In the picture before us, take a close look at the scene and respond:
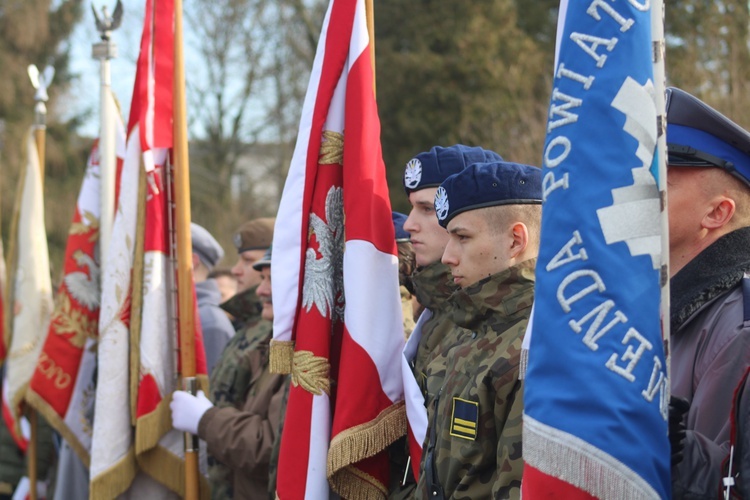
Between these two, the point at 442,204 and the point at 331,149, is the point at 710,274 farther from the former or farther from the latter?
the point at 331,149

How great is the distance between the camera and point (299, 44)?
2130 centimetres

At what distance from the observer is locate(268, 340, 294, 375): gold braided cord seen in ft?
12.3

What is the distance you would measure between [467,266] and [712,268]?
0.88 metres

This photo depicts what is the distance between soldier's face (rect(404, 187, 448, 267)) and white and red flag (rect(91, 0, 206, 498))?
5.82 ft

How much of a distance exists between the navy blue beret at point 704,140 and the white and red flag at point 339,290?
1.44 m

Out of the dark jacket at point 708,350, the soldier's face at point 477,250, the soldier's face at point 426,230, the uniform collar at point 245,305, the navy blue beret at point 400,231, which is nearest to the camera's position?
the dark jacket at point 708,350

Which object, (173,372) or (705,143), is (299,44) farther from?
(705,143)

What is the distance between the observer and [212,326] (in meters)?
6.11

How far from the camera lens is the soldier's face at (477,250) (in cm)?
310

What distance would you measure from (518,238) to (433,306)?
0.63 meters

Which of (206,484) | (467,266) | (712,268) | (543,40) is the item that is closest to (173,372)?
(206,484)

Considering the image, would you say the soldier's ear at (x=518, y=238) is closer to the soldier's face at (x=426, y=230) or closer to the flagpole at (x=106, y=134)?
the soldier's face at (x=426, y=230)

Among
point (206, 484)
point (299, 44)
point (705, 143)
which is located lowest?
point (206, 484)

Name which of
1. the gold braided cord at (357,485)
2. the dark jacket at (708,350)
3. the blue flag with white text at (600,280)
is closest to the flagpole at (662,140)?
the blue flag with white text at (600,280)
